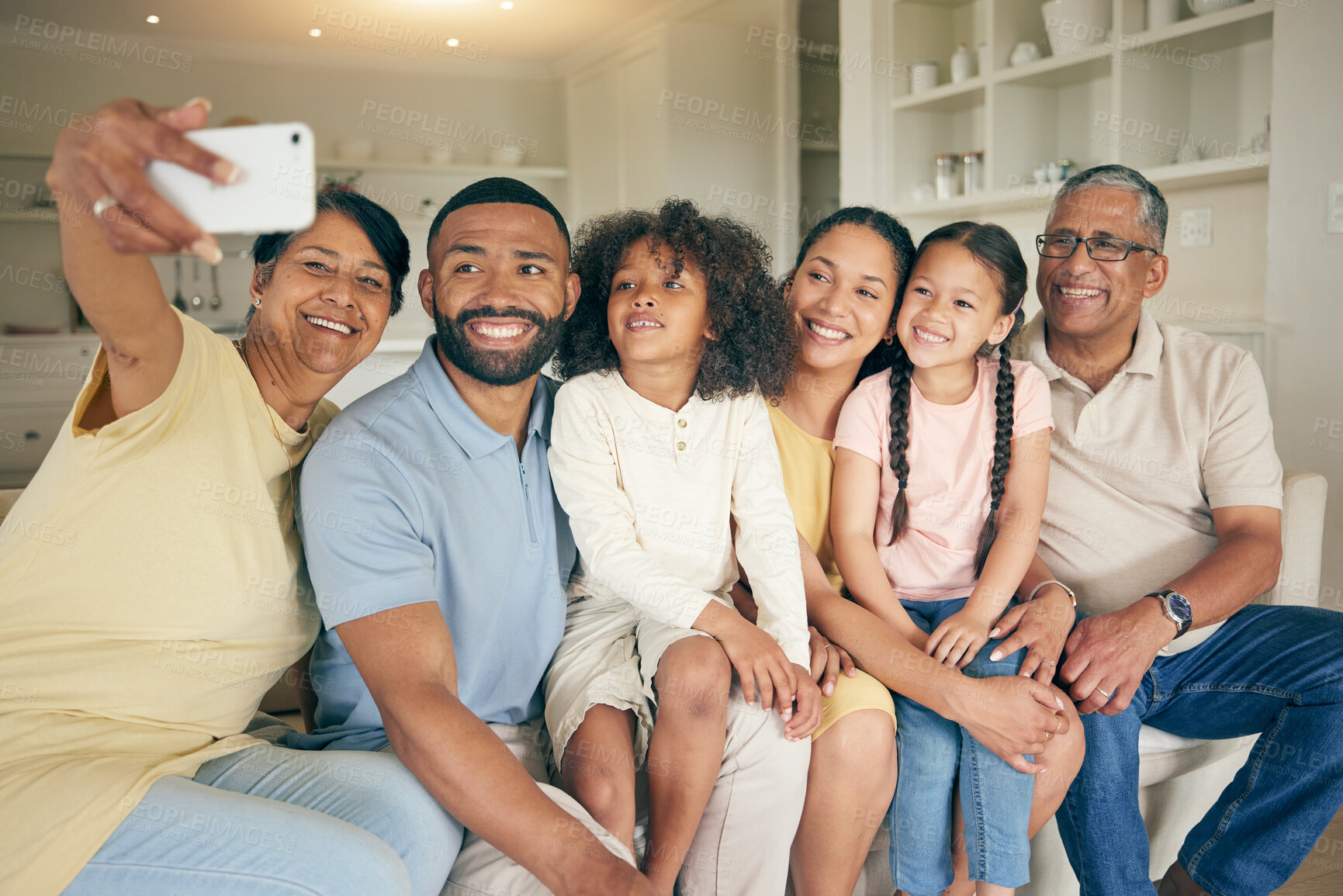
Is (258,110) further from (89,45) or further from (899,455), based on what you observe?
(899,455)

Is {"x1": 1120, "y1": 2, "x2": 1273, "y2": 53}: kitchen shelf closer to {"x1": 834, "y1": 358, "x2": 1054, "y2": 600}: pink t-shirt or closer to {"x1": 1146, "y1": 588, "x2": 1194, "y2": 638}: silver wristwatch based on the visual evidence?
{"x1": 834, "y1": 358, "x2": 1054, "y2": 600}: pink t-shirt

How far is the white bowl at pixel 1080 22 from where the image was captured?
3.22 metres

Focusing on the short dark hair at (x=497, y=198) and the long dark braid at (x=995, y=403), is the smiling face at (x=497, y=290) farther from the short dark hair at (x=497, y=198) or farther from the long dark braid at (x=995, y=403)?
the long dark braid at (x=995, y=403)

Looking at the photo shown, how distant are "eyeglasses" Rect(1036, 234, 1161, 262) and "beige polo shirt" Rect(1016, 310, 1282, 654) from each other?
7.0 inches

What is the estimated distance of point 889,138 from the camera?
12.9ft

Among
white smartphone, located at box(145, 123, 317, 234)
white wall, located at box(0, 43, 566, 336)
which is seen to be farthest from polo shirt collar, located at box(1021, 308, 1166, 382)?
white wall, located at box(0, 43, 566, 336)

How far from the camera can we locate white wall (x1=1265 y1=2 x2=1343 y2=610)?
8.11 ft

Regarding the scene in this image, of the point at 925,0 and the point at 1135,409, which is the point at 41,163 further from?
the point at 1135,409

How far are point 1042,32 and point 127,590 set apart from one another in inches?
146

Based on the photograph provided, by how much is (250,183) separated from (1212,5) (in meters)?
3.11

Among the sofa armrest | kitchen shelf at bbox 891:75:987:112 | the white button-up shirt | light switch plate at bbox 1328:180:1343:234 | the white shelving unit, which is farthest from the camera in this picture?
kitchen shelf at bbox 891:75:987:112

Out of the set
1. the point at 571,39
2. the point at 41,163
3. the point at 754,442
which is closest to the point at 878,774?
the point at 754,442

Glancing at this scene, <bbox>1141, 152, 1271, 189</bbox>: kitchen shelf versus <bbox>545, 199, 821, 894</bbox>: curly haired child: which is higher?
<bbox>1141, 152, 1271, 189</bbox>: kitchen shelf

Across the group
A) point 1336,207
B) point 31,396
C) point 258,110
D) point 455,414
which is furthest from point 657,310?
point 258,110
